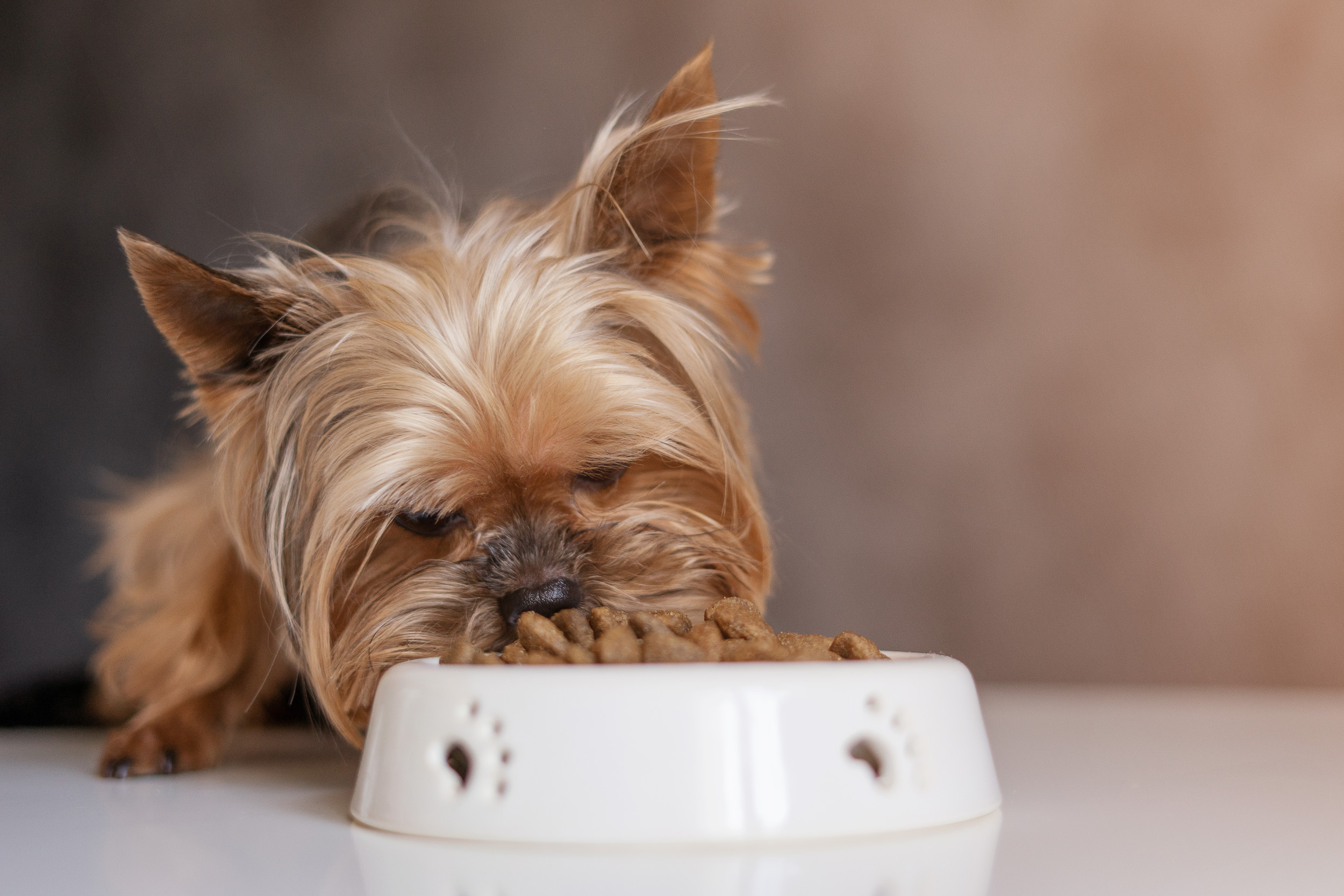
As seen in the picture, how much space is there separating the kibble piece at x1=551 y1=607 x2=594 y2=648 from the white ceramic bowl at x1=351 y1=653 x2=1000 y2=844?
242 millimetres

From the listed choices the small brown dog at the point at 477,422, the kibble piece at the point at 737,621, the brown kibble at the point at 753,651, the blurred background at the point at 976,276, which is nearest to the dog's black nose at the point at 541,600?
the small brown dog at the point at 477,422

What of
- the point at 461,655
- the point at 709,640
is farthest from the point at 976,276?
the point at 461,655

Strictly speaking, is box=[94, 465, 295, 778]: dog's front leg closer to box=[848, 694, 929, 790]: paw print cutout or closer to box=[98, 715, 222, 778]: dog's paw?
box=[98, 715, 222, 778]: dog's paw

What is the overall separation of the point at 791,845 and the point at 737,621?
0.32 meters

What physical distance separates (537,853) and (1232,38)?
2.53 m

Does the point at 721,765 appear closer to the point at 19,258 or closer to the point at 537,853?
the point at 537,853

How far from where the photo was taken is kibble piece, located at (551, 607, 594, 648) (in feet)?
4.29

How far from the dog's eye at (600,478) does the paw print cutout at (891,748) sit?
2.30 feet

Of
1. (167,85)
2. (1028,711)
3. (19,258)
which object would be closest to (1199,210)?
(1028,711)

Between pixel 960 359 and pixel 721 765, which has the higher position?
pixel 960 359

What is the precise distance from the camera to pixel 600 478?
5.64 feet

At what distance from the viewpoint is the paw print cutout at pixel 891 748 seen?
1055 millimetres

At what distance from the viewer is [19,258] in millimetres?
2594

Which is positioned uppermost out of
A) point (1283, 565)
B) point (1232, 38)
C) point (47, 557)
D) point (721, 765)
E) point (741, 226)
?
point (1232, 38)
